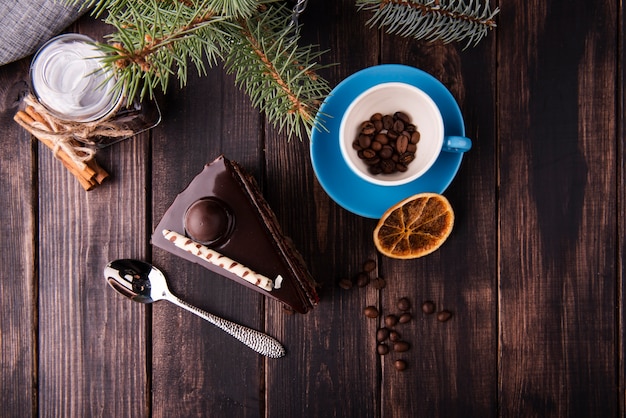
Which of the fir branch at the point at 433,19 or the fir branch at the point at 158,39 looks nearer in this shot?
the fir branch at the point at 158,39

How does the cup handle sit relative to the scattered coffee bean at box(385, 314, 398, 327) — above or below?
above

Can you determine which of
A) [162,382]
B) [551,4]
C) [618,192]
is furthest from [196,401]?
→ [551,4]

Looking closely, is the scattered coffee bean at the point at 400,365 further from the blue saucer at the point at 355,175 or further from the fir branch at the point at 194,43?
the fir branch at the point at 194,43

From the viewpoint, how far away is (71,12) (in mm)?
1061

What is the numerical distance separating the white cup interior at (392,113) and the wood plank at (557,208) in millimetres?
202

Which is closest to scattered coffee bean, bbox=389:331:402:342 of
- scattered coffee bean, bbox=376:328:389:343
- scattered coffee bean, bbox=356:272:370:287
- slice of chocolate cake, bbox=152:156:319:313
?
scattered coffee bean, bbox=376:328:389:343

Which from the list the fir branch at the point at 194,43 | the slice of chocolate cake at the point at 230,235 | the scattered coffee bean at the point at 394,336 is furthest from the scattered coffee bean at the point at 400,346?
the fir branch at the point at 194,43

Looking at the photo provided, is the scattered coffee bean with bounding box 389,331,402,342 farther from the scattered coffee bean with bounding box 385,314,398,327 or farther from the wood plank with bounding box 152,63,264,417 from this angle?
the wood plank with bounding box 152,63,264,417

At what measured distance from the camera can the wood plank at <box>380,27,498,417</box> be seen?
112 centimetres

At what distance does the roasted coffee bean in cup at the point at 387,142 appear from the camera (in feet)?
3.38

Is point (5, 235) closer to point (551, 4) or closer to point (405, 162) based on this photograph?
point (405, 162)

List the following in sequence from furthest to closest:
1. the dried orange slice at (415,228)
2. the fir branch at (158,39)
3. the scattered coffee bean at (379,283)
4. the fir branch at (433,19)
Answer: the scattered coffee bean at (379,283), the dried orange slice at (415,228), the fir branch at (433,19), the fir branch at (158,39)

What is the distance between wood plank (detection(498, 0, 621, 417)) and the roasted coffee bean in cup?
0.22 meters

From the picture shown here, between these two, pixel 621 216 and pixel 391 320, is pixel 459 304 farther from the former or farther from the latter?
pixel 621 216
